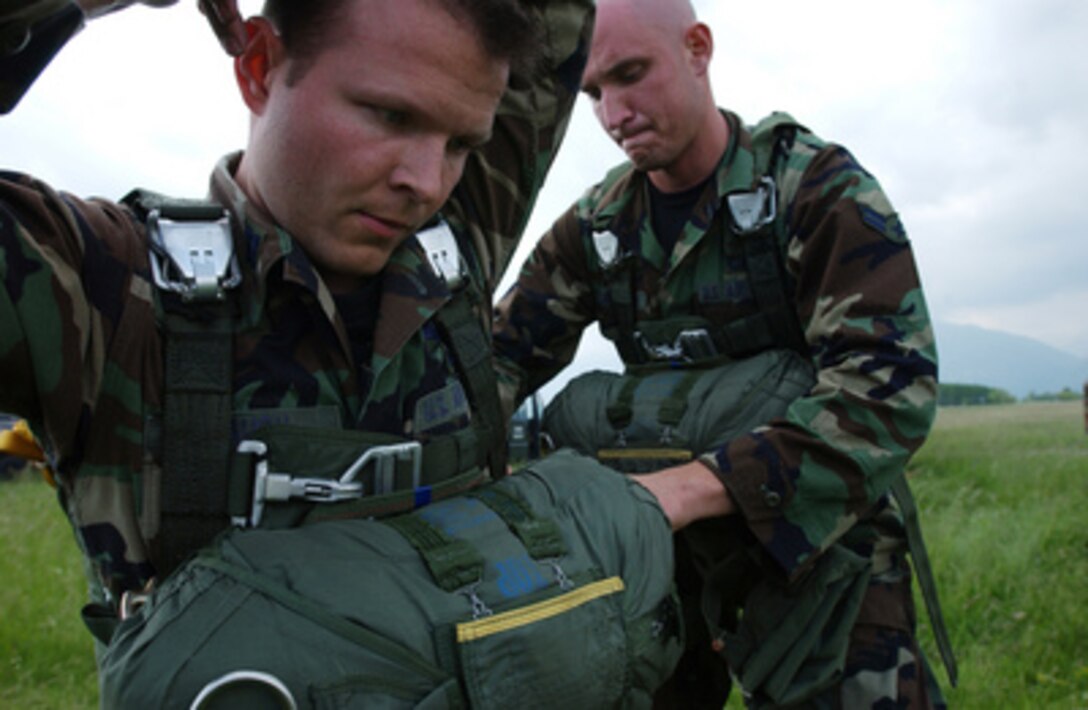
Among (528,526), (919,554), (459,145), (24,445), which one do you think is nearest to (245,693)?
(528,526)

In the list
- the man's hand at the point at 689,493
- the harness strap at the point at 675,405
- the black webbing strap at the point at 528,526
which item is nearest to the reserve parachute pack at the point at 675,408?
the harness strap at the point at 675,405

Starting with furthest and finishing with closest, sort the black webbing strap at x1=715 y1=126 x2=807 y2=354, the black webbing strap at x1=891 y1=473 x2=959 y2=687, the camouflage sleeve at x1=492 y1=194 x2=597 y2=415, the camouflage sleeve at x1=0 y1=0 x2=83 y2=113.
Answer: the camouflage sleeve at x1=492 y1=194 x2=597 y2=415
the black webbing strap at x1=891 y1=473 x2=959 y2=687
the black webbing strap at x1=715 y1=126 x2=807 y2=354
the camouflage sleeve at x1=0 y1=0 x2=83 y2=113

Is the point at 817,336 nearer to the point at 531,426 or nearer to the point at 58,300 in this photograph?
the point at 531,426

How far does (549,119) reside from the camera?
242cm

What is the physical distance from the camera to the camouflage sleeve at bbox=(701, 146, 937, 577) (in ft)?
7.52

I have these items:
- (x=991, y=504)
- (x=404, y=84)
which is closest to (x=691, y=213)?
(x=404, y=84)

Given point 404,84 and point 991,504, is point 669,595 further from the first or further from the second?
point 991,504

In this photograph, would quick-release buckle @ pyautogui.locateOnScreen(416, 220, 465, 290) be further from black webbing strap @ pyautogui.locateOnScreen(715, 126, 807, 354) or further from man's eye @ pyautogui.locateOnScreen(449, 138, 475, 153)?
black webbing strap @ pyautogui.locateOnScreen(715, 126, 807, 354)

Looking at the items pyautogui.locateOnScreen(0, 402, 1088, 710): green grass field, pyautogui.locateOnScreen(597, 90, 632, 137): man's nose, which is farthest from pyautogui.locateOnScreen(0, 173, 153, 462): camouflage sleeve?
pyautogui.locateOnScreen(0, 402, 1088, 710): green grass field

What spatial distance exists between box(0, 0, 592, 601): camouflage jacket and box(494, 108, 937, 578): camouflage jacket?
89cm

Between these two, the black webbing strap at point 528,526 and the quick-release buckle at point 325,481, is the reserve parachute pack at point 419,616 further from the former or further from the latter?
the quick-release buckle at point 325,481

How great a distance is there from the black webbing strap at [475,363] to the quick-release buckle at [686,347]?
3.02 feet

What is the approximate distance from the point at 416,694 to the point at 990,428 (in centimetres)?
2064

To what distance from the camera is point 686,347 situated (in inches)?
111
